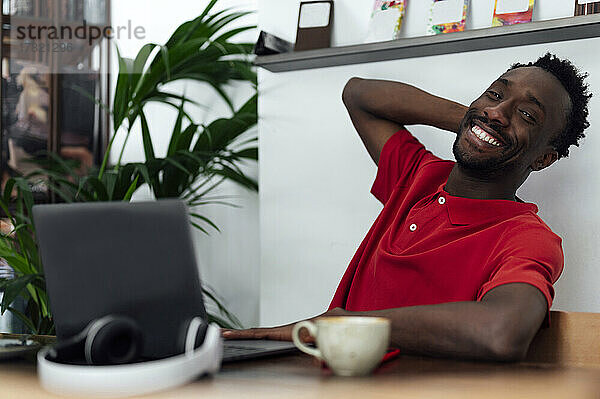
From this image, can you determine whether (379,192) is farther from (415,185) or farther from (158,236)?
(158,236)

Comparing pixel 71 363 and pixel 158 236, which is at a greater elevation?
pixel 158 236

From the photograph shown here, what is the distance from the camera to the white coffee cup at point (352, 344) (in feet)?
2.90

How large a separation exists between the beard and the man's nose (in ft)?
0.04

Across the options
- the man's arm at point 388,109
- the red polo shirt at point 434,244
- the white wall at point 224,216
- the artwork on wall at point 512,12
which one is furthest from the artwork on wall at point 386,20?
the white wall at point 224,216

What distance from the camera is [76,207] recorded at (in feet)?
3.29

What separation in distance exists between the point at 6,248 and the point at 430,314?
1825 millimetres

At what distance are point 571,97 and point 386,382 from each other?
1218 mm

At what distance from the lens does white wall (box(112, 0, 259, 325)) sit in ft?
10.2

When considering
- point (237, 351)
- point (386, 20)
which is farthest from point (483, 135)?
point (237, 351)

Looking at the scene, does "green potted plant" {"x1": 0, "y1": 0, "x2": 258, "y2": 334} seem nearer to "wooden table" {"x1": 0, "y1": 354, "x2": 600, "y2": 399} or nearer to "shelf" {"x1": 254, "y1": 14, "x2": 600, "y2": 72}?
"shelf" {"x1": 254, "y1": 14, "x2": 600, "y2": 72}

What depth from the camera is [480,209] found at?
174 centimetres

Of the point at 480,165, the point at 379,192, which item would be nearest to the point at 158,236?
the point at 480,165

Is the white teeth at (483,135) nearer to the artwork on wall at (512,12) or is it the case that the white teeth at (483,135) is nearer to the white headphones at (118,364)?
the artwork on wall at (512,12)

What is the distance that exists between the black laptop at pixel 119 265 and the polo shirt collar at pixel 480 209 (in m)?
0.89
